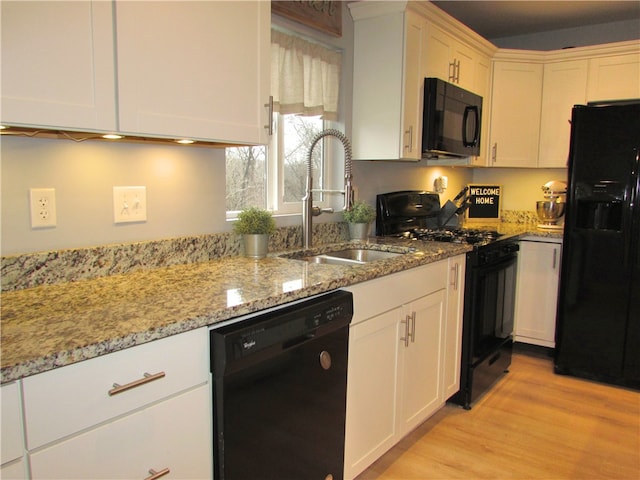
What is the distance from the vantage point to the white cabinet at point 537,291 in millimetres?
3355

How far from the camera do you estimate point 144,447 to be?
1081 millimetres

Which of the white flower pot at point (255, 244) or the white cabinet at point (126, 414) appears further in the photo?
the white flower pot at point (255, 244)

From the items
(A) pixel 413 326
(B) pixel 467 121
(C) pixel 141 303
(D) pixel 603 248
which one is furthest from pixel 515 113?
(C) pixel 141 303

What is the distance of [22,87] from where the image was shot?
1100 millimetres

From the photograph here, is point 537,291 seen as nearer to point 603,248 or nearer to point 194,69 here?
point 603,248

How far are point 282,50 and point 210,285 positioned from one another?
131 cm

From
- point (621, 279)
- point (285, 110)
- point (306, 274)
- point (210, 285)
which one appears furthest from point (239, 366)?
point (621, 279)

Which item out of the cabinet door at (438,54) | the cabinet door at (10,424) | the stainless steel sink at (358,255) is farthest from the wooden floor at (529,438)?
the cabinet door at (438,54)

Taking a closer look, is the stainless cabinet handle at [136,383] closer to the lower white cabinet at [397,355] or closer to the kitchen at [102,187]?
the kitchen at [102,187]

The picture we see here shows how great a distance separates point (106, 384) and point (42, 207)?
0.72 metres

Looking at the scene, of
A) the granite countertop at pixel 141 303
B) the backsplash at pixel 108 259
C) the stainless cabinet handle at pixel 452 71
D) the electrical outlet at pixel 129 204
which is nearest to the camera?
the granite countertop at pixel 141 303

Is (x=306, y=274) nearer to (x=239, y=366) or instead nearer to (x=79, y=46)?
(x=239, y=366)

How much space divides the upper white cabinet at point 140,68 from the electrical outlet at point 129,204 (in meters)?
0.37

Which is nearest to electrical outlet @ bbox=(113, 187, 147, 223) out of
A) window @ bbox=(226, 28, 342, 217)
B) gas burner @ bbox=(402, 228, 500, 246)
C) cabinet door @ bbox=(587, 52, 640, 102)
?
window @ bbox=(226, 28, 342, 217)
